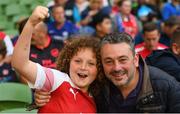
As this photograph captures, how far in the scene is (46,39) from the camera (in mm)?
5441

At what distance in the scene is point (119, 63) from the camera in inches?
102

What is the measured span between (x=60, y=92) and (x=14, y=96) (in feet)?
2.75

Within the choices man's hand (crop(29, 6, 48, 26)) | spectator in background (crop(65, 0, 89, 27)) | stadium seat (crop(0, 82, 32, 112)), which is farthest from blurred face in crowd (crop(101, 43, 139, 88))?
spectator in background (crop(65, 0, 89, 27))

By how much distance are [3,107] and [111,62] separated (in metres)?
1.19

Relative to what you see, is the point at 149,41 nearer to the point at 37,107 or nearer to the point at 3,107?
the point at 3,107

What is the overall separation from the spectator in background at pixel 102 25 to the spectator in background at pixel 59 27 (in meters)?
0.72

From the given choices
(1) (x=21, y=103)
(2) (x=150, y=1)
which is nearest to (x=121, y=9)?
(2) (x=150, y=1)

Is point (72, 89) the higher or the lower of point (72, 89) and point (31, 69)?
the lower

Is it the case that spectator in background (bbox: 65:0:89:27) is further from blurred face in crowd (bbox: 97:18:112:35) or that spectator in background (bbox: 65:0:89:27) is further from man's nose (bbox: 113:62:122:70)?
man's nose (bbox: 113:62:122:70)

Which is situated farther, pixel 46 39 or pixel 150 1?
pixel 150 1

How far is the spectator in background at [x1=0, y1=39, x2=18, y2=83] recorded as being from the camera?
484cm

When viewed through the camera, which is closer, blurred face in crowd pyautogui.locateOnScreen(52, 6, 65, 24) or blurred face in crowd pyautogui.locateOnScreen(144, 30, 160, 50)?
blurred face in crowd pyautogui.locateOnScreen(144, 30, 160, 50)

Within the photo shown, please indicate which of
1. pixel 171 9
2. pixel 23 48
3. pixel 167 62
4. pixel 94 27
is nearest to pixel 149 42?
pixel 94 27

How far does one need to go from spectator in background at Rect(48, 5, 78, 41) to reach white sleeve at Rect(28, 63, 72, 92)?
498cm
